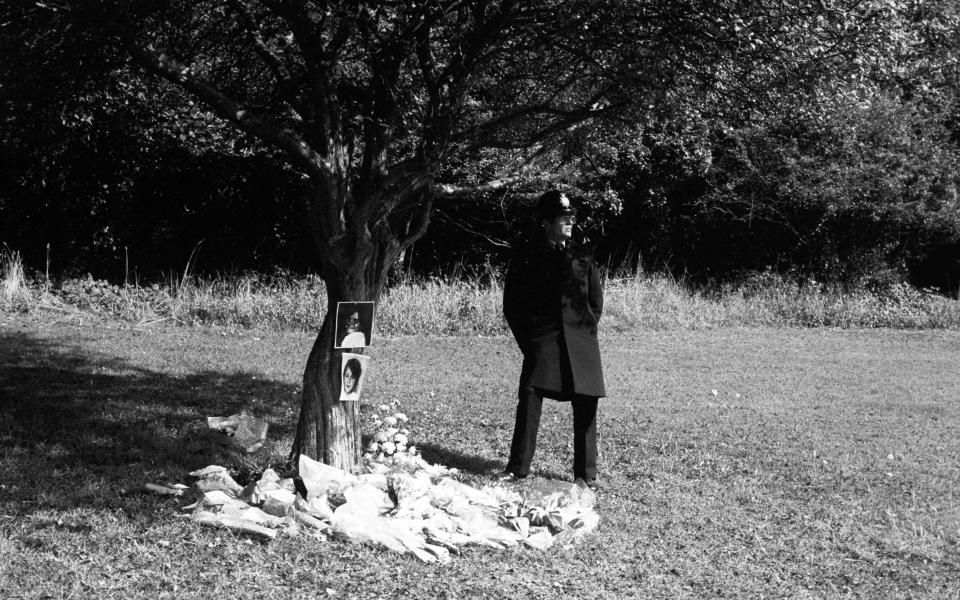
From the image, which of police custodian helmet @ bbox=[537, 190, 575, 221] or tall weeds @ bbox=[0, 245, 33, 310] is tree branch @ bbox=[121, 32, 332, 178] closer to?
police custodian helmet @ bbox=[537, 190, 575, 221]

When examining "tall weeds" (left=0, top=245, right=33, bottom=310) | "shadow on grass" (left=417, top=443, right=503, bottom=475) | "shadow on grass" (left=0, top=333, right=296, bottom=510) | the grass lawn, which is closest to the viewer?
the grass lawn

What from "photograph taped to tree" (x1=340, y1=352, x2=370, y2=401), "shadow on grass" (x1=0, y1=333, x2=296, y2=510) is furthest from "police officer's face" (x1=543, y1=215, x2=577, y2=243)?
"shadow on grass" (x1=0, y1=333, x2=296, y2=510)

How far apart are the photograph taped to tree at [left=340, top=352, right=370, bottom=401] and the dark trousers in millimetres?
1091

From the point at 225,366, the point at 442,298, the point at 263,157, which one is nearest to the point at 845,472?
the point at 225,366

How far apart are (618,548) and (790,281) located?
532 inches

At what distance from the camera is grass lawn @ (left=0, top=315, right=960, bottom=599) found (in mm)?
5078

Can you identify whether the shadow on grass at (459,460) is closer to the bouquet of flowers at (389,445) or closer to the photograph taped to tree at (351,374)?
the bouquet of flowers at (389,445)

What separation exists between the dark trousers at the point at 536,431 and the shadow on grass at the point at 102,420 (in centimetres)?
186

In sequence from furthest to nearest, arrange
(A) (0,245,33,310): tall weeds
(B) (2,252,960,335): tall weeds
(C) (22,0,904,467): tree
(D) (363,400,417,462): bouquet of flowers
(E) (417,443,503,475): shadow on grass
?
1. (B) (2,252,960,335): tall weeds
2. (A) (0,245,33,310): tall weeds
3. (E) (417,443,503,475): shadow on grass
4. (D) (363,400,417,462): bouquet of flowers
5. (C) (22,0,904,467): tree

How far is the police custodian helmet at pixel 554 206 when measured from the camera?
6777 mm

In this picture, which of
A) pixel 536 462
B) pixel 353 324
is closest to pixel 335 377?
pixel 353 324

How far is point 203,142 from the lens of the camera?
647 inches

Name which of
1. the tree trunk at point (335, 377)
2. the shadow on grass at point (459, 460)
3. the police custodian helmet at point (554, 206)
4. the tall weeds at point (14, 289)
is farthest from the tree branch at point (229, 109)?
the tall weeds at point (14, 289)

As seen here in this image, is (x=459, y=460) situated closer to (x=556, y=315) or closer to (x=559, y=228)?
(x=556, y=315)
